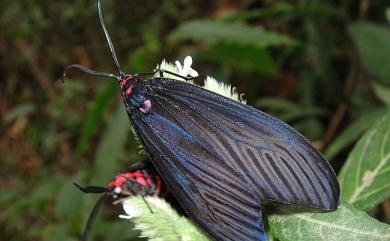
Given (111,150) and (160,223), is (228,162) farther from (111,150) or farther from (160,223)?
(111,150)

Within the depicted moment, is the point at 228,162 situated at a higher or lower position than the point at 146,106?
lower

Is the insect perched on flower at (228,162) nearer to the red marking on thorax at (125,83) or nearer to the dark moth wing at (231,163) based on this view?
the dark moth wing at (231,163)

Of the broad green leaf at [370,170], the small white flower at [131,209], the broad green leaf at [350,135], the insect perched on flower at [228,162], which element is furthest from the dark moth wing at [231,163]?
the broad green leaf at [350,135]

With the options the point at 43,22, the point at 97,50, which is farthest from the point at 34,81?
the point at 97,50

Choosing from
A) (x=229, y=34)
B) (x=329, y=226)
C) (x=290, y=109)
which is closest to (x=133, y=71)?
(x=229, y=34)

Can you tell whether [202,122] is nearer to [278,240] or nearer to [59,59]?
[278,240]

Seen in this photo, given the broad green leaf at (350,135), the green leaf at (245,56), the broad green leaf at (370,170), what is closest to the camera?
the broad green leaf at (370,170)
